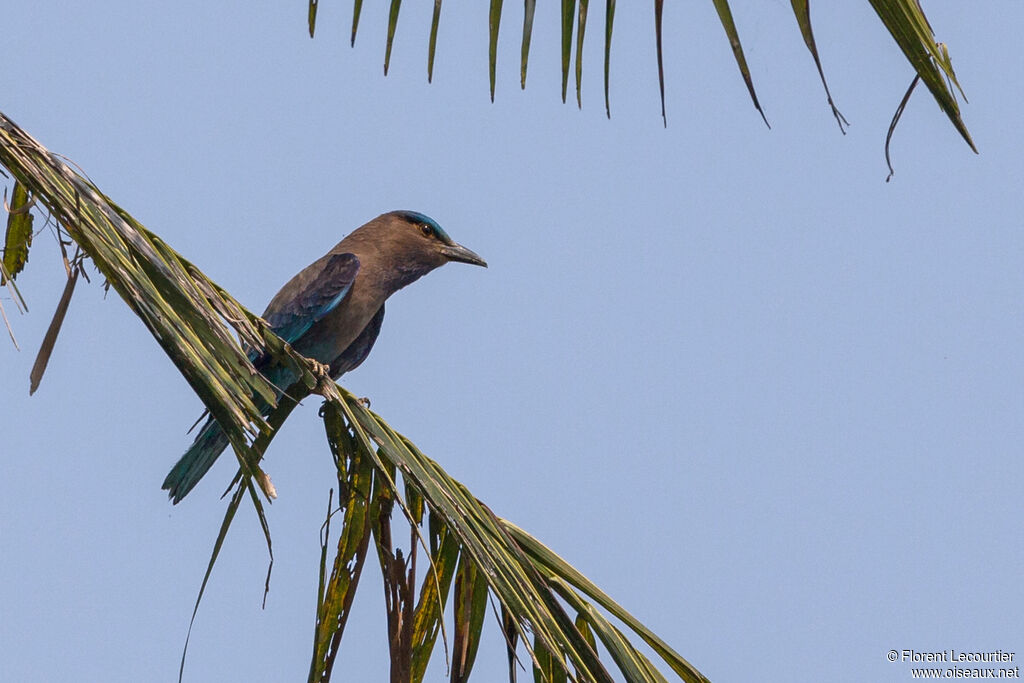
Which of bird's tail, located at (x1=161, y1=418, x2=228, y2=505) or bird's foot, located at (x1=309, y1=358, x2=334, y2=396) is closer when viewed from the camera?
bird's foot, located at (x1=309, y1=358, x2=334, y2=396)

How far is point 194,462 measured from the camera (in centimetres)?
437

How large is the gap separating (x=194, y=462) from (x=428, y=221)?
2097mm

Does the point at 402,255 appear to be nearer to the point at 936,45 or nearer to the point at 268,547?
the point at 268,547

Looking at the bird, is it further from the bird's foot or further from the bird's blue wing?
the bird's foot

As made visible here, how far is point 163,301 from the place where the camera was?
8.60 feet

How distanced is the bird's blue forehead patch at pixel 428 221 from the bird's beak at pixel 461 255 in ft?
0.14

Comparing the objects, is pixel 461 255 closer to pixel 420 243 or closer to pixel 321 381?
pixel 420 243

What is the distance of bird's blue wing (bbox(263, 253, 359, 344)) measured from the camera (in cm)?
542

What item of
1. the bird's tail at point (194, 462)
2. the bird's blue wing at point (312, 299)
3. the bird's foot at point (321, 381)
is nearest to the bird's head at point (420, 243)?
the bird's blue wing at point (312, 299)

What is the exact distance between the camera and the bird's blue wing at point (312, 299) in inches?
213

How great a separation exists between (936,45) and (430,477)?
1557mm

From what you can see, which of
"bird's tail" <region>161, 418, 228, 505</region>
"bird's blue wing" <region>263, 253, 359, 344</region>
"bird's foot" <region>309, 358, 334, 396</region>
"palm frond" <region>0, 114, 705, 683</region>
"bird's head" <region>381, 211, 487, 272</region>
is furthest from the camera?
"bird's head" <region>381, 211, 487, 272</region>

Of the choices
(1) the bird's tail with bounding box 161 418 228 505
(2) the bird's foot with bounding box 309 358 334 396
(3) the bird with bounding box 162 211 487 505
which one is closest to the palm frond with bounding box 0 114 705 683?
(2) the bird's foot with bounding box 309 358 334 396

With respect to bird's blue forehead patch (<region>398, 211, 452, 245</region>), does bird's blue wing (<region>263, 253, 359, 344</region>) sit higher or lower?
lower
